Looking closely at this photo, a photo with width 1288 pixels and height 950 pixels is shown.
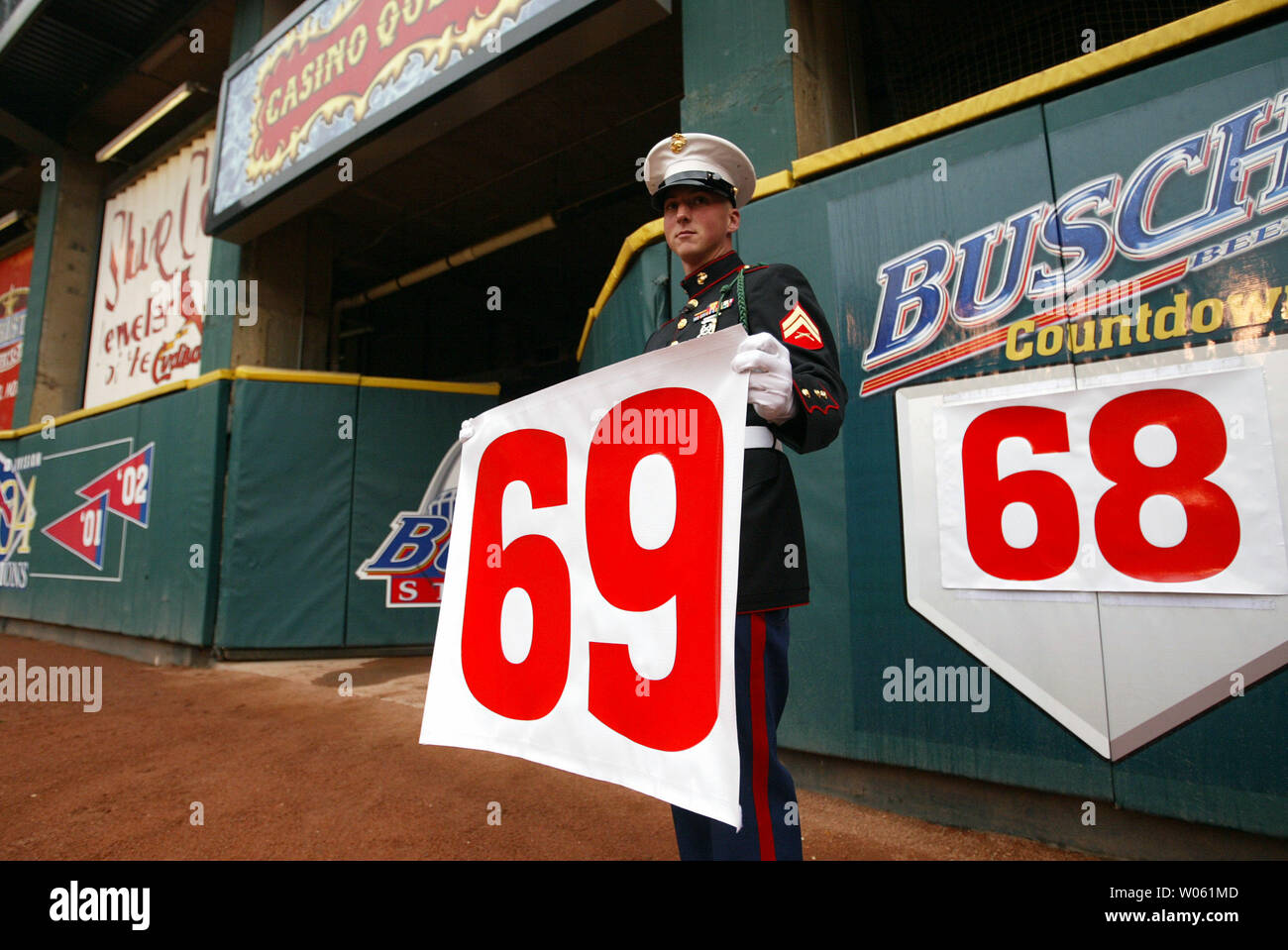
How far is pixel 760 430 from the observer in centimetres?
145

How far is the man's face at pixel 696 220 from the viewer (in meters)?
1.63

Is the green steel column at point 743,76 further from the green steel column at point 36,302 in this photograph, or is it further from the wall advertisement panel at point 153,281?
the green steel column at point 36,302

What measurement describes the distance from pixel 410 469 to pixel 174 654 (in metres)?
2.81

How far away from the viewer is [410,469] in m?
6.71

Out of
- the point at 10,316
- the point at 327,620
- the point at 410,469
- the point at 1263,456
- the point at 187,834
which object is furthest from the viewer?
the point at 10,316

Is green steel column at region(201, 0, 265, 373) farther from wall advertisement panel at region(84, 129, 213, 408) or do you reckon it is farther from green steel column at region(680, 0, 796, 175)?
green steel column at region(680, 0, 796, 175)

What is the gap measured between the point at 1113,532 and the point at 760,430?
1529 mm

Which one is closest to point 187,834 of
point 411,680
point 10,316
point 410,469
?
point 411,680

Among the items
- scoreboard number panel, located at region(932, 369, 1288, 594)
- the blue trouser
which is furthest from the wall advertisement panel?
the blue trouser

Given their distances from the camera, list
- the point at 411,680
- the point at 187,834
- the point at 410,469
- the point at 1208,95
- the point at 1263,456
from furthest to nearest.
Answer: the point at 410,469 < the point at 411,680 < the point at 187,834 < the point at 1208,95 < the point at 1263,456

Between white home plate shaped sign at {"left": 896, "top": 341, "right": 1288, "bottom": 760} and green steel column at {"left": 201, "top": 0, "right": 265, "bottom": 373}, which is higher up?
green steel column at {"left": 201, "top": 0, "right": 265, "bottom": 373}

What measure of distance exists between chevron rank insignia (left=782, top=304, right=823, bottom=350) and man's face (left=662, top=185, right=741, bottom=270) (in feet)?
1.04

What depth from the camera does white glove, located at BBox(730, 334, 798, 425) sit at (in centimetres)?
129
